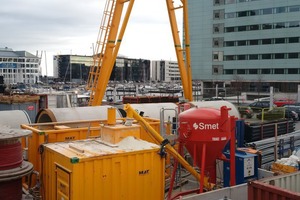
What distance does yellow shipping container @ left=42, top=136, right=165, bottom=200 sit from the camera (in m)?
7.55

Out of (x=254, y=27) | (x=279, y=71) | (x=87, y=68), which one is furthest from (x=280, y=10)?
(x=87, y=68)

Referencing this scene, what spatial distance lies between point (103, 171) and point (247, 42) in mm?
64798

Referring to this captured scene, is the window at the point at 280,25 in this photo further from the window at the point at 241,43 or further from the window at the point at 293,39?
the window at the point at 241,43

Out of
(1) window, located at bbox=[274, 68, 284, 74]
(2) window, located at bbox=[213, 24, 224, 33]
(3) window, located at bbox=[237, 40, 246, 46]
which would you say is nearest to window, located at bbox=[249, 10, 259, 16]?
(3) window, located at bbox=[237, 40, 246, 46]

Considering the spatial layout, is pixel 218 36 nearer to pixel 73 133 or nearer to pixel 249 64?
pixel 249 64

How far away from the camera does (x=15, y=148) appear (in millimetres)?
7887

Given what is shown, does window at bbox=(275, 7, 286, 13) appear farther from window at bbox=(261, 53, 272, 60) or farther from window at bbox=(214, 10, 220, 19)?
window at bbox=(214, 10, 220, 19)

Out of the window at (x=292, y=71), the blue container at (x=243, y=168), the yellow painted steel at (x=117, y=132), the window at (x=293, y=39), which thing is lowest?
the blue container at (x=243, y=168)

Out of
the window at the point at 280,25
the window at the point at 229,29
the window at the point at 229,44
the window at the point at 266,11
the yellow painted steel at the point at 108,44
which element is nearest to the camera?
the yellow painted steel at the point at 108,44

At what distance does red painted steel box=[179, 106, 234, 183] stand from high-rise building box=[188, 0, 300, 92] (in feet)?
188

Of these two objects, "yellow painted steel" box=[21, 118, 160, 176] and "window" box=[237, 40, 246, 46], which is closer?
"yellow painted steel" box=[21, 118, 160, 176]

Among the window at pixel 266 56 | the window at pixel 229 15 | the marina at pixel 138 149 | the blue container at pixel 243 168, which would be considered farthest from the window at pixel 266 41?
the blue container at pixel 243 168

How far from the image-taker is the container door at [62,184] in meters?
7.59

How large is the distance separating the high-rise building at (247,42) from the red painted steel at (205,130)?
188 feet
